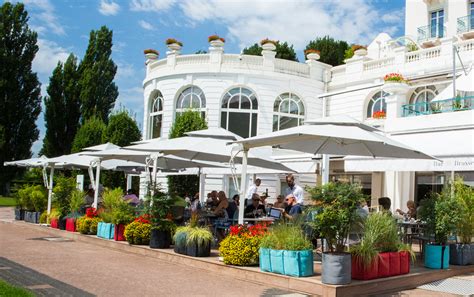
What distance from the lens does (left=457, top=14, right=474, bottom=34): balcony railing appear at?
31969 mm

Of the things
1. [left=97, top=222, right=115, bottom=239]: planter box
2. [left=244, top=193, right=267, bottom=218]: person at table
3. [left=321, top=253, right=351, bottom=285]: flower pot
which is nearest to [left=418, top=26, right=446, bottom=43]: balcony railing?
[left=244, top=193, right=267, bottom=218]: person at table

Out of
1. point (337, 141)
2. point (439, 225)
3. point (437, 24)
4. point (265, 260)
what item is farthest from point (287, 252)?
point (437, 24)

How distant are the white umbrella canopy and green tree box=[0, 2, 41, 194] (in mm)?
29757

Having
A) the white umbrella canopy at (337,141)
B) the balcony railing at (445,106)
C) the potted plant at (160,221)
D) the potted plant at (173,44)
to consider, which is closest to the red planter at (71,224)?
the potted plant at (160,221)

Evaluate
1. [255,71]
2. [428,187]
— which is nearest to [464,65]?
[428,187]

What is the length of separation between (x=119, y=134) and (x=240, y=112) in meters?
8.15

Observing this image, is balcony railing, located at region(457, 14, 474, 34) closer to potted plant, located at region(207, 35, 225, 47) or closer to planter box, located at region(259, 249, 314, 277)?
potted plant, located at region(207, 35, 225, 47)

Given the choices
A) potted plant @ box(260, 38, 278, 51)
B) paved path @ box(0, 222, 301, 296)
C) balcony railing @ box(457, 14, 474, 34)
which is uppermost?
balcony railing @ box(457, 14, 474, 34)

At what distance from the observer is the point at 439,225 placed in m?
9.25

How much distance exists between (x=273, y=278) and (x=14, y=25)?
34396mm

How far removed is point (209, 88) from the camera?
2578 centimetres

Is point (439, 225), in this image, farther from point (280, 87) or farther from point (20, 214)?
point (280, 87)

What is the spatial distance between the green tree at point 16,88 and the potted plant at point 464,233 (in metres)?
32.1

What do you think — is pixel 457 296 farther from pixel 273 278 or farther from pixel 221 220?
pixel 221 220
